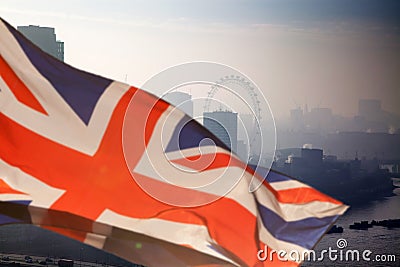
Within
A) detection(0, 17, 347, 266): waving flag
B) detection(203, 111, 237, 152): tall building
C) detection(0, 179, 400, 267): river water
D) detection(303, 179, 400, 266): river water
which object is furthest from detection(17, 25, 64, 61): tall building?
detection(0, 17, 347, 266): waving flag

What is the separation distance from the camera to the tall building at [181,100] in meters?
1.87

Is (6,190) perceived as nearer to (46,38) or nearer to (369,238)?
(369,238)

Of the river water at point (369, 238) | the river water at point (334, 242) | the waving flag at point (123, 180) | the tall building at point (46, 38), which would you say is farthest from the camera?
the tall building at point (46, 38)

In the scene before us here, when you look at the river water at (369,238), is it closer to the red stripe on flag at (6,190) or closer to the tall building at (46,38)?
the tall building at (46,38)

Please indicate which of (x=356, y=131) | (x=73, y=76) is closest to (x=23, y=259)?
(x=356, y=131)

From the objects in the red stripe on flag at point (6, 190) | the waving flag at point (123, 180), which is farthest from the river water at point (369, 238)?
the red stripe on flag at point (6, 190)

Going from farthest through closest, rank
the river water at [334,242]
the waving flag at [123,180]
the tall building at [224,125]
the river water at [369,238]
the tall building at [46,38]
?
the tall building at [46,38], the river water at [334,242], the river water at [369,238], the tall building at [224,125], the waving flag at [123,180]

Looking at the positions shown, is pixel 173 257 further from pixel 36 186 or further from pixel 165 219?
pixel 36 186

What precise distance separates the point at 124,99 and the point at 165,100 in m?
0.12

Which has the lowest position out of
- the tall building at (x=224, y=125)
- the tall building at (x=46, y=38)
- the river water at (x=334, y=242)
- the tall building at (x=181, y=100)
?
the river water at (x=334, y=242)

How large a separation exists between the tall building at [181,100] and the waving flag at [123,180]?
18 millimetres

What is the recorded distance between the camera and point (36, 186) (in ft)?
6.01

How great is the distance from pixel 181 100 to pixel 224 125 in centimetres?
35

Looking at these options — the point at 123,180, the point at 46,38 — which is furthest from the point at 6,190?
the point at 46,38
